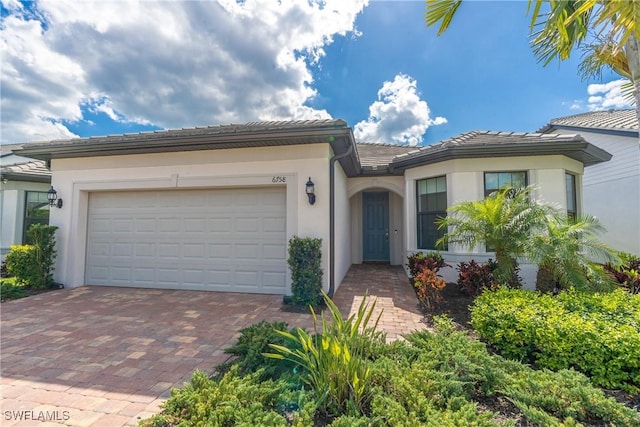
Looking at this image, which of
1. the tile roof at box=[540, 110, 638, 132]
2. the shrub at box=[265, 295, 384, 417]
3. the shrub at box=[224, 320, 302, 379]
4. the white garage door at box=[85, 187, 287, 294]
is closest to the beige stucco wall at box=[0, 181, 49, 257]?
the white garage door at box=[85, 187, 287, 294]

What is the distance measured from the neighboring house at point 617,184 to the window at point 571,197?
11.7 ft

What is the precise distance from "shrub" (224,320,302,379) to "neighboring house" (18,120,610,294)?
2.32 m

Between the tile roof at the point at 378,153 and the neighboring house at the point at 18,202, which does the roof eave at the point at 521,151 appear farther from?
the neighboring house at the point at 18,202

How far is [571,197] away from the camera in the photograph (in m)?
7.38

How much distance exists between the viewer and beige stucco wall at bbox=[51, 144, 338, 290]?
5699 millimetres

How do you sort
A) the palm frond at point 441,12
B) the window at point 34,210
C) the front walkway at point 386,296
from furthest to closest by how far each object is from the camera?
the window at point 34,210 < the front walkway at point 386,296 < the palm frond at point 441,12

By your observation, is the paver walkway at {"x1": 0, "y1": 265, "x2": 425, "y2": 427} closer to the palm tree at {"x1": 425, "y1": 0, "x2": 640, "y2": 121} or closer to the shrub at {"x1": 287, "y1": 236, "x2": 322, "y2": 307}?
the shrub at {"x1": 287, "y1": 236, "x2": 322, "y2": 307}

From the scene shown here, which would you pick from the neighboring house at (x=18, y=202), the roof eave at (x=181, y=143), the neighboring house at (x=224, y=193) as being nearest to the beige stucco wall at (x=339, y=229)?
the neighboring house at (x=224, y=193)

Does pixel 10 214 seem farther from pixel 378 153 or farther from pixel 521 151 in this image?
pixel 521 151

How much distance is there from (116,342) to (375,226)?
8.78m

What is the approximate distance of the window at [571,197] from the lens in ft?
23.8

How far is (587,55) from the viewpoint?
14.4 feet

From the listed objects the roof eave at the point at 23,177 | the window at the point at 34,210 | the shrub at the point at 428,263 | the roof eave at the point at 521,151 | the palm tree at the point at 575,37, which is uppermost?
the palm tree at the point at 575,37

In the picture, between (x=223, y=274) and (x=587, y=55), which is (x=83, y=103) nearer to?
(x=223, y=274)
